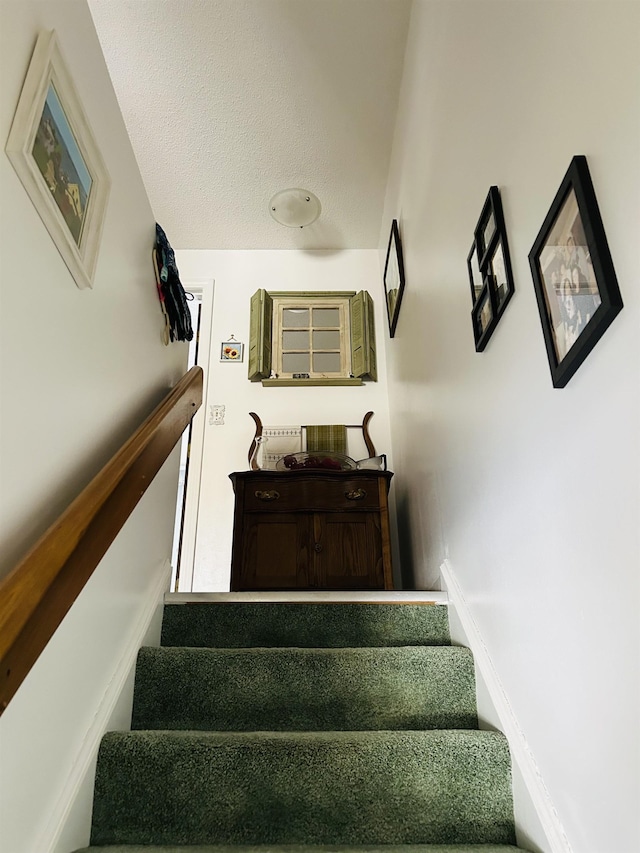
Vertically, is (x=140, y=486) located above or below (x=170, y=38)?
below

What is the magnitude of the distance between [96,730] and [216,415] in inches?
97.5

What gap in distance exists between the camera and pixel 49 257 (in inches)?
40.2

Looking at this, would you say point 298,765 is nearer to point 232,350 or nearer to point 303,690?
point 303,690

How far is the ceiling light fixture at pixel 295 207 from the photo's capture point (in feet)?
11.7

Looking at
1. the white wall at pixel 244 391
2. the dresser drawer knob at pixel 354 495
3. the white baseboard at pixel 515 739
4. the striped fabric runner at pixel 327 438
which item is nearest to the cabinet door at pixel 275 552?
the dresser drawer knob at pixel 354 495

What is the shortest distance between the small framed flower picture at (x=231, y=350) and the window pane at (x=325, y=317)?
53cm

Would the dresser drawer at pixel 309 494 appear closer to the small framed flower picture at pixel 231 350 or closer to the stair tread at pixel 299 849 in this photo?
the small framed flower picture at pixel 231 350

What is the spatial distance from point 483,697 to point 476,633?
176 millimetres

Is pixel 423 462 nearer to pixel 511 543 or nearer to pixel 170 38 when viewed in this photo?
pixel 511 543

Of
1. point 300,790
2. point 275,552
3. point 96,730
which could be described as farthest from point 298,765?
point 275,552

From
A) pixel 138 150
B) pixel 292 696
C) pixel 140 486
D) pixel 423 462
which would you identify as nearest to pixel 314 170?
pixel 138 150

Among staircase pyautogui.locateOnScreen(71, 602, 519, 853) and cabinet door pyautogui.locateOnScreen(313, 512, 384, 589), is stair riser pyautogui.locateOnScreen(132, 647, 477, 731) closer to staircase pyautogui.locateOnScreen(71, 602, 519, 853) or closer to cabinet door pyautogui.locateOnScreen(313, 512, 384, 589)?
staircase pyautogui.locateOnScreen(71, 602, 519, 853)

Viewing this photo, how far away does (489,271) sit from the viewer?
4.93ft

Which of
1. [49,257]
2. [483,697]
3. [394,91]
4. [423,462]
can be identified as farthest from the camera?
[394,91]
